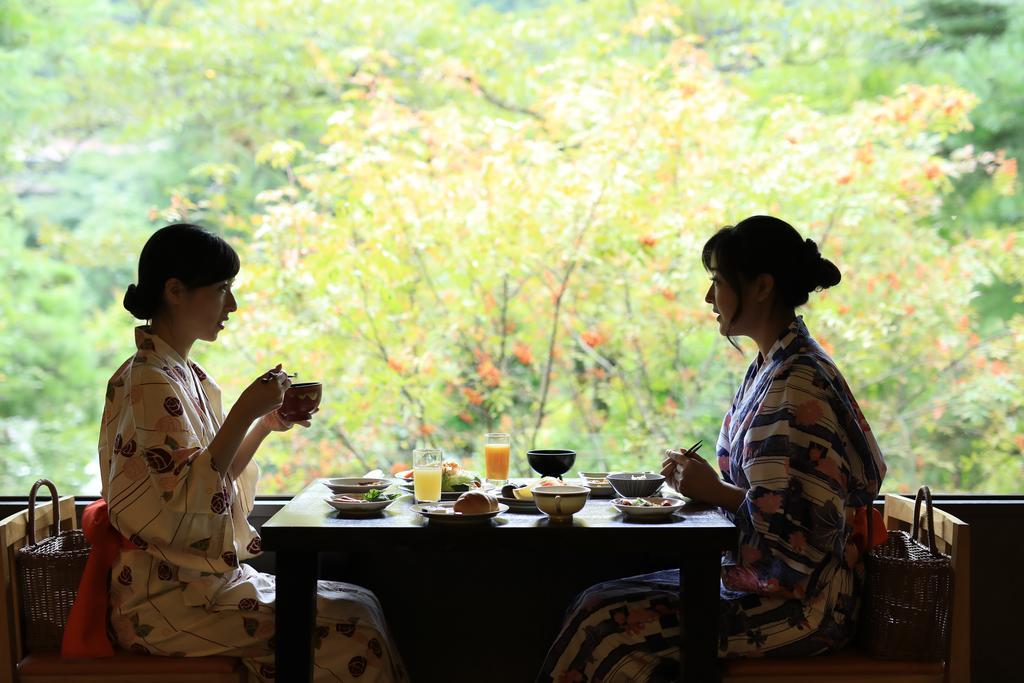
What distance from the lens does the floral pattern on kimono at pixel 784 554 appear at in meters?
2.03

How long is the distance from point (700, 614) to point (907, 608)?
442mm

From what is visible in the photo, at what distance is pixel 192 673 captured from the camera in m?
2.02

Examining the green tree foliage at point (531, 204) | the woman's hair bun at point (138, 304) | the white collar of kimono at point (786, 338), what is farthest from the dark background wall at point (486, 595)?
the green tree foliage at point (531, 204)

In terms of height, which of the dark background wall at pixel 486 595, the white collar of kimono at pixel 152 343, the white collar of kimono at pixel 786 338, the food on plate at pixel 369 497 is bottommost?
the dark background wall at pixel 486 595

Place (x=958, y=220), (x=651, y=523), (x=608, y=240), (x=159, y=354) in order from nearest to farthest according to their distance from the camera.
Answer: (x=651, y=523) < (x=159, y=354) < (x=608, y=240) < (x=958, y=220)

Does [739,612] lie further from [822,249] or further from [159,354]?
[822,249]

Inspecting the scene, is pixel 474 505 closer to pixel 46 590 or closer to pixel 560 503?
pixel 560 503

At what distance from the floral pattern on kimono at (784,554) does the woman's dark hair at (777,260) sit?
0.51 ft

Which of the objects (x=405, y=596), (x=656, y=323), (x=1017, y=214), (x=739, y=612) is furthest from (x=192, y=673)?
(x=1017, y=214)

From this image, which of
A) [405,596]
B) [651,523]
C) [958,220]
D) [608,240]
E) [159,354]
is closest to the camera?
[651,523]

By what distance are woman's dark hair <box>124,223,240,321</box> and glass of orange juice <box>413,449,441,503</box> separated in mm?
584

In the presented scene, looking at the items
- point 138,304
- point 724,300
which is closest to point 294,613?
point 138,304

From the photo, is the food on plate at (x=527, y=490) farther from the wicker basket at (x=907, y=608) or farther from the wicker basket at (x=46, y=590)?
the wicker basket at (x=46, y=590)

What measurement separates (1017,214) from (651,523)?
322 centimetres
